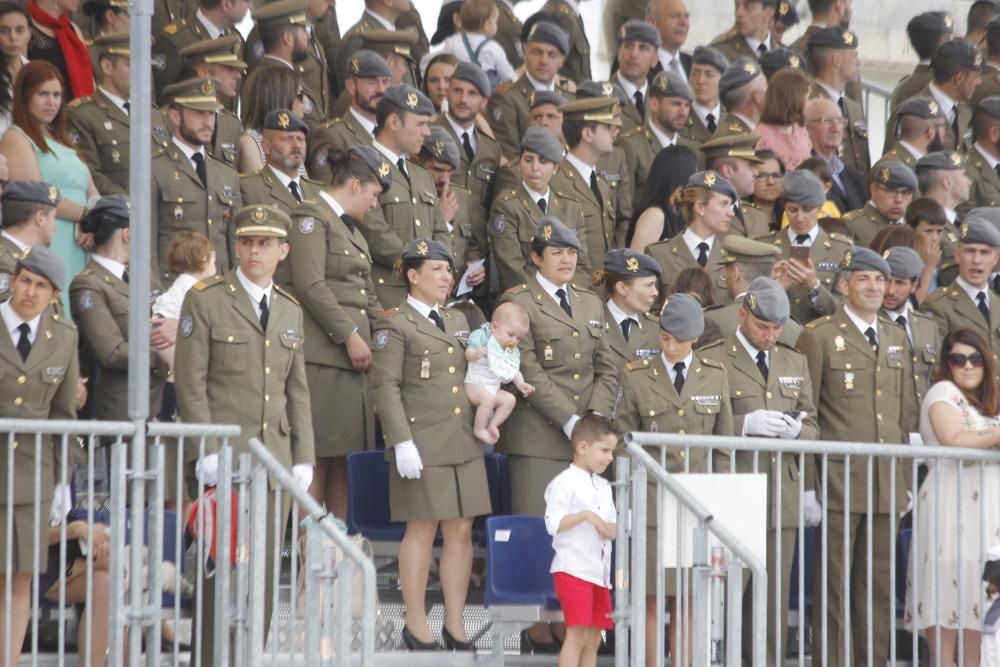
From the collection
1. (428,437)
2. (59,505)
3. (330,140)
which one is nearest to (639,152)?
(330,140)

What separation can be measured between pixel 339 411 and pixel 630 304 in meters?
1.51

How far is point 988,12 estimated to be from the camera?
15.3 metres

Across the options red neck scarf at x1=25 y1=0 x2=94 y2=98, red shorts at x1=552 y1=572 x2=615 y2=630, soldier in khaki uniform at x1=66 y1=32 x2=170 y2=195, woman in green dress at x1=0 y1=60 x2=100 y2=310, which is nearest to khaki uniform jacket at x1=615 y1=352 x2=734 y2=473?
red shorts at x1=552 y1=572 x2=615 y2=630

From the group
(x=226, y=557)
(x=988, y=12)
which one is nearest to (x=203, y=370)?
(x=226, y=557)

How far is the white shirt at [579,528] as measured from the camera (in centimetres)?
877

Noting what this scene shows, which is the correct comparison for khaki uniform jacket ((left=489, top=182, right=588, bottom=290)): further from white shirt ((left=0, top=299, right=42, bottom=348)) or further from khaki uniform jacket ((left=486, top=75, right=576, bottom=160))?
white shirt ((left=0, top=299, right=42, bottom=348))

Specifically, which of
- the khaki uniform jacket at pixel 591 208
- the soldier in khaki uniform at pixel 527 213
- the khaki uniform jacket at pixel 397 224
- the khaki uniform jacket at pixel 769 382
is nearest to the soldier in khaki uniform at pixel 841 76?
the khaki uniform jacket at pixel 591 208

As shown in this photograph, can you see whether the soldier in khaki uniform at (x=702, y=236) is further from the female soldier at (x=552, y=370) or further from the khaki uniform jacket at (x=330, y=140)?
the khaki uniform jacket at (x=330, y=140)

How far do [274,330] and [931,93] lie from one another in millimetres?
6599

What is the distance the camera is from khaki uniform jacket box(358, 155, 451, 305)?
10.4 metres

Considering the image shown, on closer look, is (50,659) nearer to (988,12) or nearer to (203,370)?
(203,370)

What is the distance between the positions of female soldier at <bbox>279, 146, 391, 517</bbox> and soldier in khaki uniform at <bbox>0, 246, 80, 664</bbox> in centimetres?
158

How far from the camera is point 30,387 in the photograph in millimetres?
8250

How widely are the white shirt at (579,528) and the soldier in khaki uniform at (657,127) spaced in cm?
364
